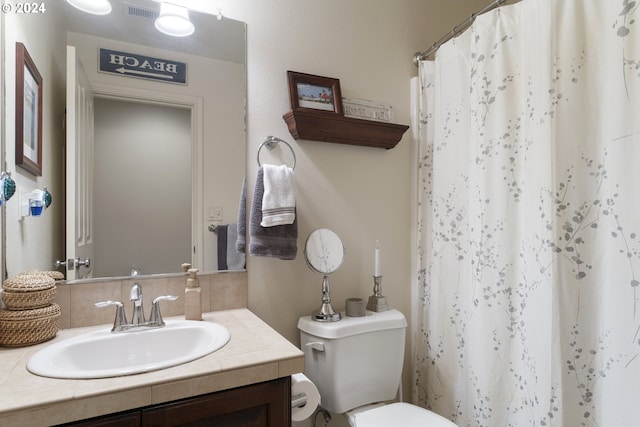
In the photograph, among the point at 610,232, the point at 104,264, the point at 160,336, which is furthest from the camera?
the point at 104,264

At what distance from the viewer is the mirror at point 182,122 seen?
1.21 metres

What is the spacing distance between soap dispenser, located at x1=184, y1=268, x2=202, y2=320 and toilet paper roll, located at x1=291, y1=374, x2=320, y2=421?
0.43 meters

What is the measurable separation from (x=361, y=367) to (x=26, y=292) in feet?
3.64

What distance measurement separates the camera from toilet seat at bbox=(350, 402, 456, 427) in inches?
48.8

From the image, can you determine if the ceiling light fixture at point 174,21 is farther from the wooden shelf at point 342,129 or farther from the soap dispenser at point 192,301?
the soap dispenser at point 192,301

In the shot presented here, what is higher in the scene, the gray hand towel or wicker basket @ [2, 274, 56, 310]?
the gray hand towel

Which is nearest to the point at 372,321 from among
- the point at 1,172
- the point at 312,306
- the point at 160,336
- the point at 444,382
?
the point at 312,306

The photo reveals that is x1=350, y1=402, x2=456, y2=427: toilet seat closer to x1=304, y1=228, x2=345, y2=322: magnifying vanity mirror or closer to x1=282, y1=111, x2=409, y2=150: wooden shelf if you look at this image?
x1=304, y1=228, x2=345, y2=322: magnifying vanity mirror

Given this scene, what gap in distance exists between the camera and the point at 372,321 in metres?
1.39

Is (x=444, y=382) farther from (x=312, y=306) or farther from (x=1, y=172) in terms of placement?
(x=1, y=172)

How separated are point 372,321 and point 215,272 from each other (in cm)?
64

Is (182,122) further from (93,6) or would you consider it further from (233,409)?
(233,409)

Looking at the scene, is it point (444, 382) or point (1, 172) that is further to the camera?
point (444, 382)
